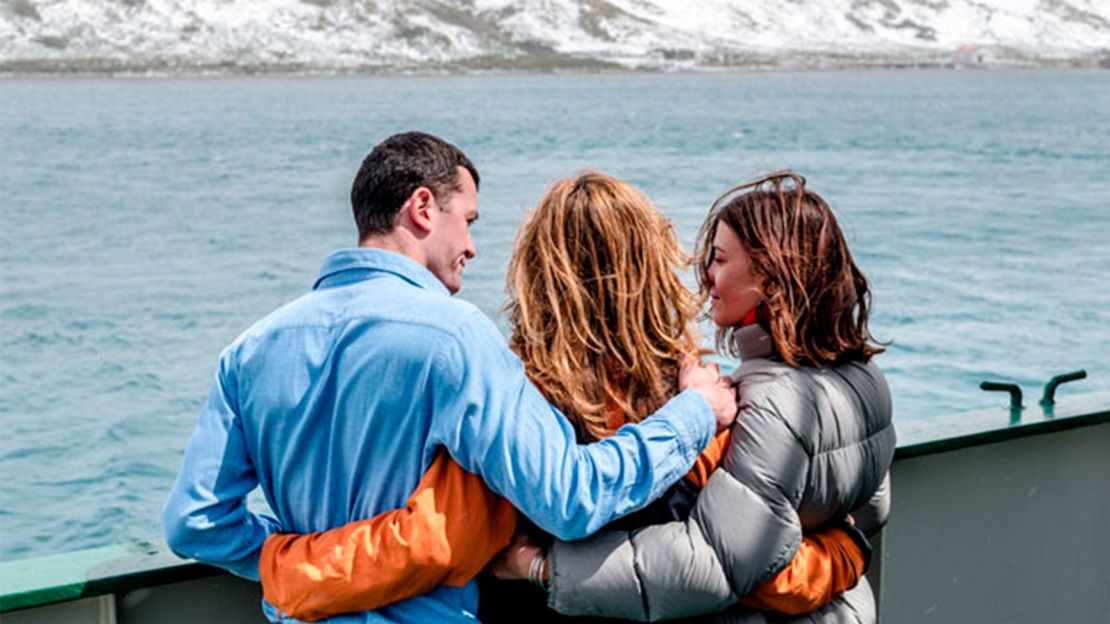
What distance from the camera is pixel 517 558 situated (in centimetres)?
193

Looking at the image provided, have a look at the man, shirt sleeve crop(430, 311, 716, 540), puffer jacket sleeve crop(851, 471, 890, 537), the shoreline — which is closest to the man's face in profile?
the man

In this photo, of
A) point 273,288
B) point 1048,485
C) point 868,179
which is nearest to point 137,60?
point 868,179

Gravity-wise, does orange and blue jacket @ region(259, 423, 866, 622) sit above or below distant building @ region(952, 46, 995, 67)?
above

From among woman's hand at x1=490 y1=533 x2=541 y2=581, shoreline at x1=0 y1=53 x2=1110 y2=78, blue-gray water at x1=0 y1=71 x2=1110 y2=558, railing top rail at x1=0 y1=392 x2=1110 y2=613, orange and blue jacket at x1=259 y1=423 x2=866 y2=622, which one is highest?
orange and blue jacket at x1=259 y1=423 x2=866 y2=622

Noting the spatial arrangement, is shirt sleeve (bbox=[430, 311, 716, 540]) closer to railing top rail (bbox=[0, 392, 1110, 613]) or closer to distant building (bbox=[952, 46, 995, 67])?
railing top rail (bbox=[0, 392, 1110, 613])

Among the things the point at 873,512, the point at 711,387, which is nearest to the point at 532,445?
the point at 711,387

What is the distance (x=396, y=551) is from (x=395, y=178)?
481mm

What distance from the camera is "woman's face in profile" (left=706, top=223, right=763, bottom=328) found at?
206cm

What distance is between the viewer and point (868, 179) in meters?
44.8

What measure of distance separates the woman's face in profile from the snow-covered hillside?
5135 inches

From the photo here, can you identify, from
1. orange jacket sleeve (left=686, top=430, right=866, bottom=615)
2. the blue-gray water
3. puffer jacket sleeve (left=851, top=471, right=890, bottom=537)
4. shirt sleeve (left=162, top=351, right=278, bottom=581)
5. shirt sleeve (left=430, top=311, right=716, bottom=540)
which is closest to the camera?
shirt sleeve (left=430, top=311, right=716, bottom=540)

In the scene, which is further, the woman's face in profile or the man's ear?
the woman's face in profile

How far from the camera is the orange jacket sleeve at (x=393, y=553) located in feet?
5.78

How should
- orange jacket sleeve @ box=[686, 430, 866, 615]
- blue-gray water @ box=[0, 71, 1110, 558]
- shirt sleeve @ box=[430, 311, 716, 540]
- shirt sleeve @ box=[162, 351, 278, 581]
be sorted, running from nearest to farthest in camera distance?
shirt sleeve @ box=[430, 311, 716, 540] → shirt sleeve @ box=[162, 351, 278, 581] → orange jacket sleeve @ box=[686, 430, 866, 615] → blue-gray water @ box=[0, 71, 1110, 558]
